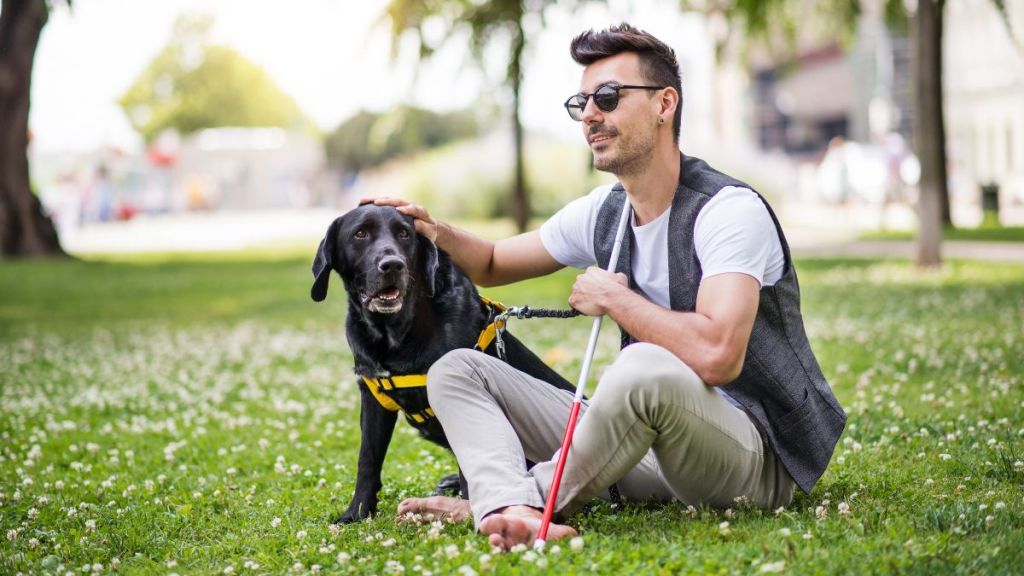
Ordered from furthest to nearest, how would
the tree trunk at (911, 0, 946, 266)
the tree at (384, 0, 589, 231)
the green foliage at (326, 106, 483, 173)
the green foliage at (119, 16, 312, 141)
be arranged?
the green foliage at (119, 16, 312, 141) < the green foliage at (326, 106, 483, 173) < the tree at (384, 0, 589, 231) < the tree trunk at (911, 0, 946, 266)

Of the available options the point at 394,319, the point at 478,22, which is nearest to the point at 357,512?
the point at 394,319

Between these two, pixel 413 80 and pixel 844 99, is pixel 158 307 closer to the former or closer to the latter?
pixel 413 80

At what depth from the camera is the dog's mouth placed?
4.48 m

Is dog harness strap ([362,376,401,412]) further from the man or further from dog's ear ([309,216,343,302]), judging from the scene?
dog's ear ([309,216,343,302])

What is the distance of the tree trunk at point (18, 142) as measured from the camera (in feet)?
68.9

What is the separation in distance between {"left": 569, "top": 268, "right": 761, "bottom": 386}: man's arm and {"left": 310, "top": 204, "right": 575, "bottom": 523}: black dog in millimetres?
888

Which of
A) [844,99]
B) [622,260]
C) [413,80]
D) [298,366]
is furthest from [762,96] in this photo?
[622,260]

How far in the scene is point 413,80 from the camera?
2020cm

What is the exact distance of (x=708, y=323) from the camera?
374cm

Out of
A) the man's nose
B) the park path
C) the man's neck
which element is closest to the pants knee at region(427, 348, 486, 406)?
the man's neck

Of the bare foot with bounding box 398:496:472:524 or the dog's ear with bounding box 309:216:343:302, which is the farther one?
the dog's ear with bounding box 309:216:343:302

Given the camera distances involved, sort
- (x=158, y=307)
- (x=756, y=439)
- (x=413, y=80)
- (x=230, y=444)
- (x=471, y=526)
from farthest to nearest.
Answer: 1. (x=413, y=80)
2. (x=158, y=307)
3. (x=230, y=444)
4. (x=471, y=526)
5. (x=756, y=439)

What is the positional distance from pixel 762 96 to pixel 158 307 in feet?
167

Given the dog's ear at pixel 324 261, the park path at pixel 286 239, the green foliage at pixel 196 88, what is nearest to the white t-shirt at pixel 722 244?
the dog's ear at pixel 324 261
